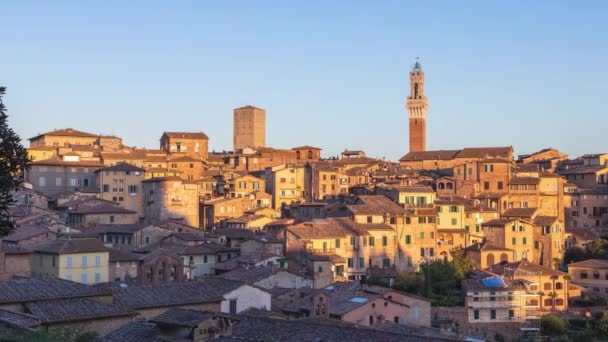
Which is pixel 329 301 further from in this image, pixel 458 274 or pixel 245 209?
pixel 245 209

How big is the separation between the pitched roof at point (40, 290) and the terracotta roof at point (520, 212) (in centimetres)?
4105

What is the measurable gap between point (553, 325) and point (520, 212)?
17164mm

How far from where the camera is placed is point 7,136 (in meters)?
14.1

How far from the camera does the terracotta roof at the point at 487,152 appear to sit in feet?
245

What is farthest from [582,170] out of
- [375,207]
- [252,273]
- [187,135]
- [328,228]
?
[252,273]

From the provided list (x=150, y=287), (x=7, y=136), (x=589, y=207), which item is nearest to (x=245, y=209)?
(x=589, y=207)

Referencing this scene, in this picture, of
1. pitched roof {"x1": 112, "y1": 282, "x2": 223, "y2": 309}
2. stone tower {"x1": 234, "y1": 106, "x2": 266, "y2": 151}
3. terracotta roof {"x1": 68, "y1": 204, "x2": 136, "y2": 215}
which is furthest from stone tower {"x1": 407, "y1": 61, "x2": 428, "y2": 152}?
pitched roof {"x1": 112, "y1": 282, "x2": 223, "y2": 309}

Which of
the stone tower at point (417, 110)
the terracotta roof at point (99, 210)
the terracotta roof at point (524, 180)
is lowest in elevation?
the terracotta roof at point (99, 210)

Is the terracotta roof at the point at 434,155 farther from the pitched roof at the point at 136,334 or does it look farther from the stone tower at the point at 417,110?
the pitched roof at the point at 136,334

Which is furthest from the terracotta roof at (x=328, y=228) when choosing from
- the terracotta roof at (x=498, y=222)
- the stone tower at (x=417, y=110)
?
the stone tower at (x=417, y=110)

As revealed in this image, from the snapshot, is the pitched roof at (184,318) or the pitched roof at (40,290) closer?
the pitched roof at (184,318)

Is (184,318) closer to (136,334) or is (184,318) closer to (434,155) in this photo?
(136,334)

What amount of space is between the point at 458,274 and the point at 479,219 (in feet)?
35.0

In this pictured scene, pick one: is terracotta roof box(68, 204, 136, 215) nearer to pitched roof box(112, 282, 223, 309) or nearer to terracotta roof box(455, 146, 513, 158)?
pitched roof box(112, 282, 223, 309)
